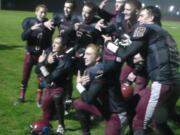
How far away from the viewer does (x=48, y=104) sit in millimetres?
8617

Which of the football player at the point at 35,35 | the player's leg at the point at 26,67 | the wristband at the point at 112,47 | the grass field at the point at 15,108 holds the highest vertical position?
the wristband at the point at 112,47

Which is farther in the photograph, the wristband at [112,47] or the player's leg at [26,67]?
the player's leg at [26,67]

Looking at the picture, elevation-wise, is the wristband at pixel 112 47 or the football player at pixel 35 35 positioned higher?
the wristband at pixel 112 47

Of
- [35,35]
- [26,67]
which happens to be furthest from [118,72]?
[26,67]

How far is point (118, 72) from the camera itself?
713cm

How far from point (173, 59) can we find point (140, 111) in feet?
2.83

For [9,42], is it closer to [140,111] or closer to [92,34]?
[92,34]

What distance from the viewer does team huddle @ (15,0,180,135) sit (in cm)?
693

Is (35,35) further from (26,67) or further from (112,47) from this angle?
(112,47)

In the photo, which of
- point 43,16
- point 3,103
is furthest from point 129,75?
point 3,103

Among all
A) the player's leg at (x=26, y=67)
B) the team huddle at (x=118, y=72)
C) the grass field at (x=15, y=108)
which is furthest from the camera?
the player's leg at (x=26, y=67)

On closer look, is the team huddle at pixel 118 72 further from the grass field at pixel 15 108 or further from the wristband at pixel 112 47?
the grass field at pixel 15 108

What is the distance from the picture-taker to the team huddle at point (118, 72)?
693 cm

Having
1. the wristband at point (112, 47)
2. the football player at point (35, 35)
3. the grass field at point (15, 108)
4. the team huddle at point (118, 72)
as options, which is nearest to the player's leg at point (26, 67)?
the football player at point (35, 35)
